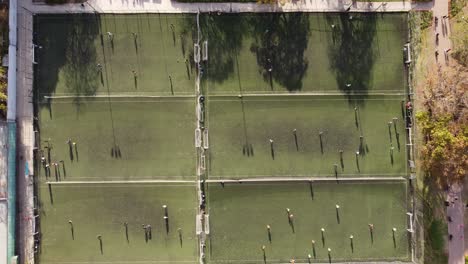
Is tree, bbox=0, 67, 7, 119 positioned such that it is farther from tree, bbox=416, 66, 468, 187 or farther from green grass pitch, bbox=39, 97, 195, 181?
tree, bbox=416, 66, 468, 187

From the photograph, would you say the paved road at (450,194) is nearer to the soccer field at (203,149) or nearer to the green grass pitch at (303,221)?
the soccer field at (203,149)

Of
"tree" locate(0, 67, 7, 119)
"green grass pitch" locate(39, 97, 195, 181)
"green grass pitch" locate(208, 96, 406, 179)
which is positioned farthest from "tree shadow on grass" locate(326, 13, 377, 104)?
"tree" locate(0, 67, 7, 119)

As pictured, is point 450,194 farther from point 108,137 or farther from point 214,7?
point 108,137

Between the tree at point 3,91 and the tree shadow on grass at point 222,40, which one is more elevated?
the tree shadow on grass at point 222,40

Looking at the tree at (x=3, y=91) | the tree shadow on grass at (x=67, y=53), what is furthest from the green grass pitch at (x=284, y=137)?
the tree at (x=3, y=91)

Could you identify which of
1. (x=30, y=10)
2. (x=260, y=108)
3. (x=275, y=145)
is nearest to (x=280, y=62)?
(x=260, y=108)

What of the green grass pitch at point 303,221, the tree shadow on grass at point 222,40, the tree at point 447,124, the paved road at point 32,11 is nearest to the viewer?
the tree at point 447,124
